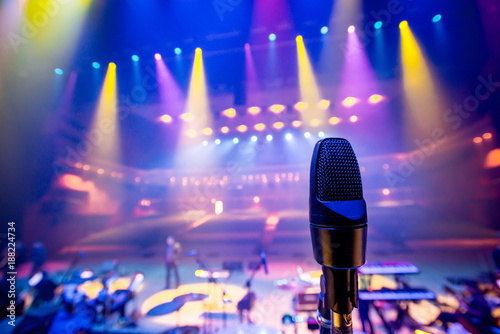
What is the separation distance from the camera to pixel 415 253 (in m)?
8.80

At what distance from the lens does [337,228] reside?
551mm

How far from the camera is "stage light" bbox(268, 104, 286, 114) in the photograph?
8148mm

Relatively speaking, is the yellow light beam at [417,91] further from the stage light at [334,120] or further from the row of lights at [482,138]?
the stage light at [334,120]

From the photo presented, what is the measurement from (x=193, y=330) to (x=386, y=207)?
444 inches

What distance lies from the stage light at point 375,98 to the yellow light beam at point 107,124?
A: 8939mm

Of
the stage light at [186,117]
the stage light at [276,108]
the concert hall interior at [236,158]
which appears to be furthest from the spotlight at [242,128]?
the stage light at [186,117]

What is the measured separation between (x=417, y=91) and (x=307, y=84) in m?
4.07

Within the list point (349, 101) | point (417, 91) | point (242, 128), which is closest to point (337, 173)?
point (349, 101)

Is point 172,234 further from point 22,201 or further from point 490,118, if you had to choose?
point 490,118

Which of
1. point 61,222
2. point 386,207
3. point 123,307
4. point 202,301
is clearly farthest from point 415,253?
point 61,222

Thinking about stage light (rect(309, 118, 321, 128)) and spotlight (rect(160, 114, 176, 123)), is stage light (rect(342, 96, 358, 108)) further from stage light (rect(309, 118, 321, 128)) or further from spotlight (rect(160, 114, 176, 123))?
spotlight (rect(160, 114, 176, 123))

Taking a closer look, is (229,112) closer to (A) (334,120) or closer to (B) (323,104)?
(B) (323,104)

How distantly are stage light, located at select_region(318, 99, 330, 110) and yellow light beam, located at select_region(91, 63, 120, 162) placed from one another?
23.0ft

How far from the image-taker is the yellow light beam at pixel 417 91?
596 cm
